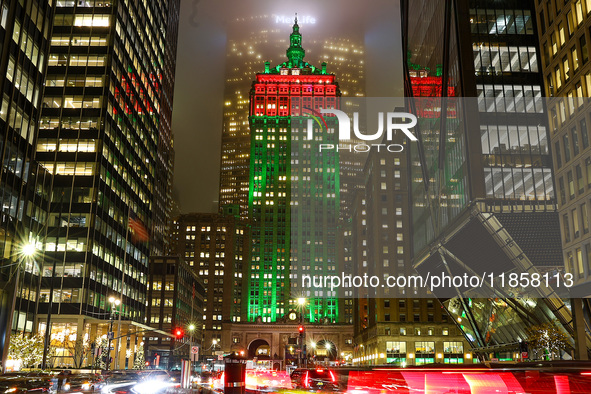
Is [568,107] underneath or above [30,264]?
above

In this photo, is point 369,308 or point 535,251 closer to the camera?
point 535,251

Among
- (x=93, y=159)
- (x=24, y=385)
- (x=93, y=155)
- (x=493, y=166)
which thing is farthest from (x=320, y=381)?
(x=93, y=155)

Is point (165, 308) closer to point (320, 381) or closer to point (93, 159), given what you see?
point (93, 159)

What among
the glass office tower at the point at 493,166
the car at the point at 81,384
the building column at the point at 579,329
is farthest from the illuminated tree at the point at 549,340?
the car at the point at 81,384

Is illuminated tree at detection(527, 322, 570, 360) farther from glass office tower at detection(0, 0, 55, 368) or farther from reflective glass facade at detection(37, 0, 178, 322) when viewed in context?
reflective glass facade at detection(37, 0, 178, 322)

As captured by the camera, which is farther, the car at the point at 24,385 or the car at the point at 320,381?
the car at the point at 320,381

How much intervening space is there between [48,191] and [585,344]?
207 ft

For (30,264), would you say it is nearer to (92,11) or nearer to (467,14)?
(92,11)

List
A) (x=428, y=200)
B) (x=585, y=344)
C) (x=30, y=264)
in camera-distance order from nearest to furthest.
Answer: (x=585, y=344) < (x=30, y=264) < (x=428, y=200)

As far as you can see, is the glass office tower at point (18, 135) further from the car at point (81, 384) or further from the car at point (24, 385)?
the car at point (24, 385)

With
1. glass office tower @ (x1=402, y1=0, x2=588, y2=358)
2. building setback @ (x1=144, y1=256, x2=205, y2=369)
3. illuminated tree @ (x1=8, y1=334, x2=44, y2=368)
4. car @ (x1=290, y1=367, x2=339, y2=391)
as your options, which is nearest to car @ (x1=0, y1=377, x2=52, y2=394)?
car @ (x1=290, y1=367, x2=339, y2=391)

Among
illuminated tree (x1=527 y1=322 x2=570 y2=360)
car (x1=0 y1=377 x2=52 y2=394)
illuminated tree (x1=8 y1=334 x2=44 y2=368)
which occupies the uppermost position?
illuminated tree (x1=527 y1=322 x2=570 y2=360)

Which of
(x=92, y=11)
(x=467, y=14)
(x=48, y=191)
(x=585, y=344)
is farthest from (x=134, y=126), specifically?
(x=585, y=344)

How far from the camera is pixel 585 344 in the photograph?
5800 cm
